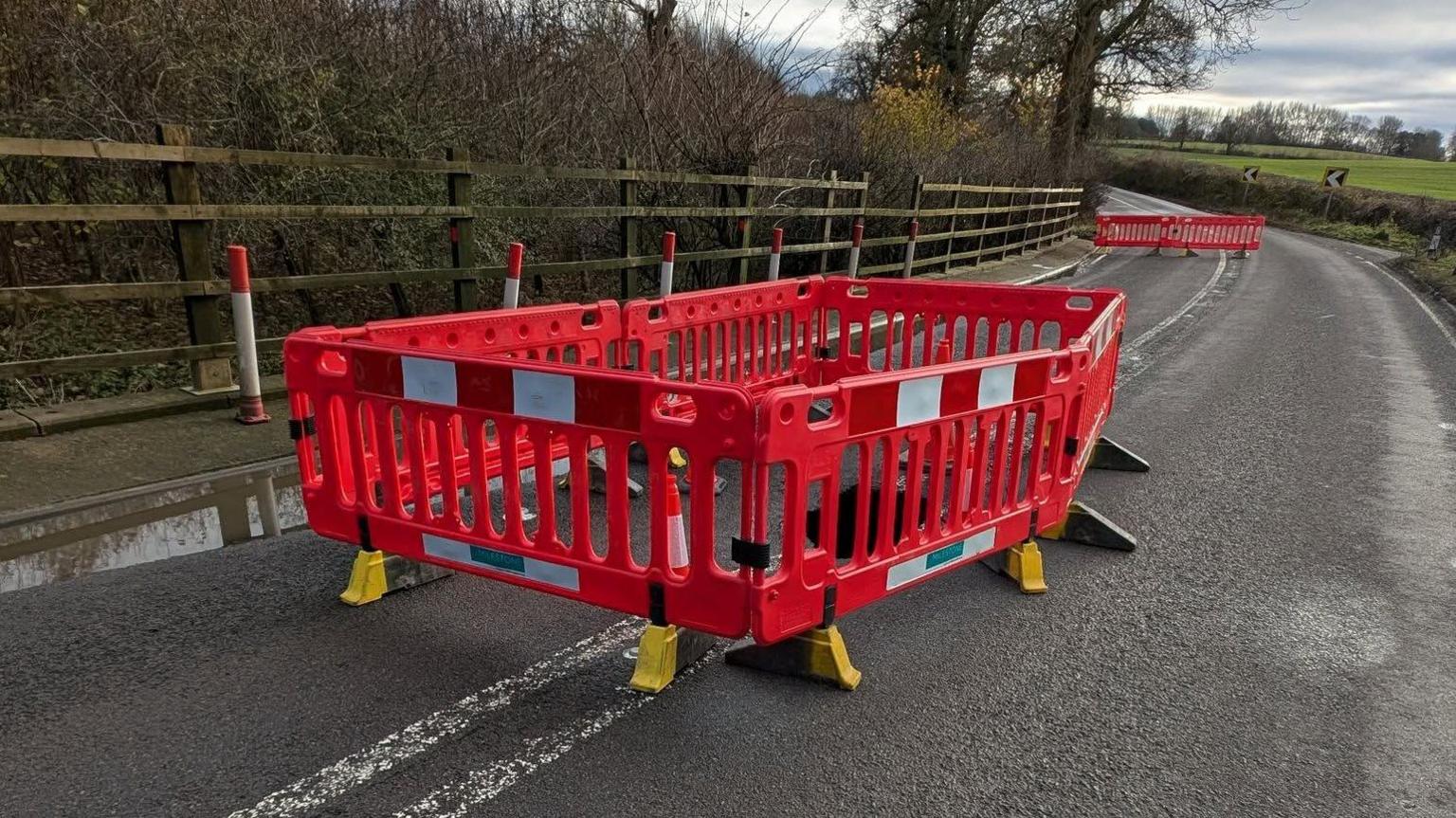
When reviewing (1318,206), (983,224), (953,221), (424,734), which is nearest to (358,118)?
(424,734)

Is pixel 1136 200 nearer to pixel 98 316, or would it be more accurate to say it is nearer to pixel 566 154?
pixel 566 154

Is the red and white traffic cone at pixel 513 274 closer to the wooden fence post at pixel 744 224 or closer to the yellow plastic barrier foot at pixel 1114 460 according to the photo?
the yellow plastic barrier foot at pixel 1114 460

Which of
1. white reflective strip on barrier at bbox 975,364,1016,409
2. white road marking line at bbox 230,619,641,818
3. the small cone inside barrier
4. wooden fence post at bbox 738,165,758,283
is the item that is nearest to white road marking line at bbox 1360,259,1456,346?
wooden fence post at bbox 738,165,758,283

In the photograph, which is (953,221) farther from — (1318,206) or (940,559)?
(1318,206)

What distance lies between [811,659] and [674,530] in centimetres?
70

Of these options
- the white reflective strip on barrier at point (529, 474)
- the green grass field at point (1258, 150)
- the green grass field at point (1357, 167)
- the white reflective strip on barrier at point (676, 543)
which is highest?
the green grass field at point (1258, 150)

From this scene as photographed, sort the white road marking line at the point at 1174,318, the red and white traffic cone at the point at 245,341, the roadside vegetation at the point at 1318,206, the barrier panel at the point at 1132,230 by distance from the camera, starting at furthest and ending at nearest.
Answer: the barrier panel at the point at 1132,230 → the roadside vegetation at the point at 1318,206 → the white road marking line at the point at 1174,318 → the red and white traffic cone at the point at 245,341

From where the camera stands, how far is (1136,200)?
2173 inches

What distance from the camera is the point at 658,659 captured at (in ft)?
10.3

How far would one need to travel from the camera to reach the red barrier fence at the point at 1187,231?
2614cm

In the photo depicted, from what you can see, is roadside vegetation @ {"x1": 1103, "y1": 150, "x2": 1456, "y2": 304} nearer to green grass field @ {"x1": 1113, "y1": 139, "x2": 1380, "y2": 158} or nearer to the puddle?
green grass field @ {"x1": 1113, "y1": 139, "x2": 1380, "y2": 158}

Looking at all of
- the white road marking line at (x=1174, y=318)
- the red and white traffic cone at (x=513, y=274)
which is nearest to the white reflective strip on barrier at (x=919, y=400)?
the red and white traffic cone at (x=513, y=274)

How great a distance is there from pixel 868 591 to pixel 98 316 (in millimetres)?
8248

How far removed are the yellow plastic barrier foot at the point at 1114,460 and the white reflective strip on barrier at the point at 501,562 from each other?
13.4 feet
